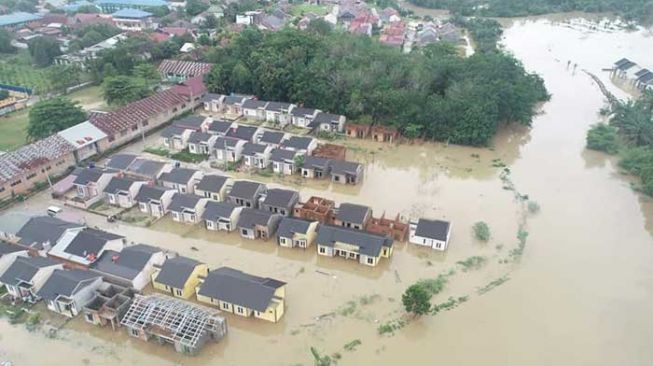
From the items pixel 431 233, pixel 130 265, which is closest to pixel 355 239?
pixel 431 233

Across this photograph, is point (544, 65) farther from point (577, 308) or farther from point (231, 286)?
point (231, 286)

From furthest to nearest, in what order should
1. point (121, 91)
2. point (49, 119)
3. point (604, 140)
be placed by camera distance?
point (121, 91), point (604, 140), point (49, 119)

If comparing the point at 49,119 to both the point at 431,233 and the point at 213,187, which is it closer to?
the point at 213,187

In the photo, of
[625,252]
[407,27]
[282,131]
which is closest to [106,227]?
[282,131]

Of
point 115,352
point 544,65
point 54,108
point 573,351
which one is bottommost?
point 115,352

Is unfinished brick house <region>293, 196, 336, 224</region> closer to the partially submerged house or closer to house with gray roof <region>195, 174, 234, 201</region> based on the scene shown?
house with gray roof <region>195, 174, 234, 201</region>

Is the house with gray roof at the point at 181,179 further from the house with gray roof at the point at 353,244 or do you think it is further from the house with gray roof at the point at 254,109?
the house with gray roof at the point at 254,109

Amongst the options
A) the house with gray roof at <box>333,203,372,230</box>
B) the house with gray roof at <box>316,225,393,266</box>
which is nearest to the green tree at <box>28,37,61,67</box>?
the house with gray roof at <box>333,203,372,230</box>
